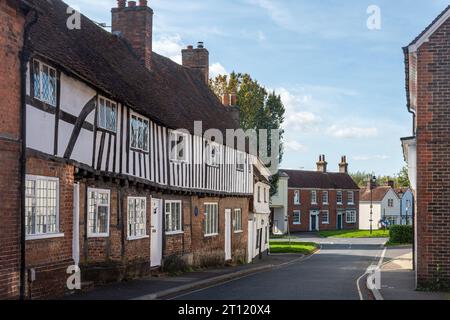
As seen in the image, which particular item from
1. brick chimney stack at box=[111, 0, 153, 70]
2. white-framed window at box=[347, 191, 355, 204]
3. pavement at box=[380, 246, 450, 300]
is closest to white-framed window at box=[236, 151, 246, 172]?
brick chimney stack at box=[111, 0, 153, 70]

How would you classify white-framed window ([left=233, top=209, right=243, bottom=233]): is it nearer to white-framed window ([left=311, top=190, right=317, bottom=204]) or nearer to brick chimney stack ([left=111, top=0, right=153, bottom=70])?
brick chimney stack ([left=111, top=0, right=153, bottom=70])

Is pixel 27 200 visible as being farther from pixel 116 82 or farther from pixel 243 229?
pixel 243 229

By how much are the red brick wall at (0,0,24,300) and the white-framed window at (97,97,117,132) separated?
14.6 feet

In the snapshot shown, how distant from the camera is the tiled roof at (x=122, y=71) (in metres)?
15.9

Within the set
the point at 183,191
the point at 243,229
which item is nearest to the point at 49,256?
the point at 183,191

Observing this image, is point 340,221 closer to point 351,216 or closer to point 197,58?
point 351,216

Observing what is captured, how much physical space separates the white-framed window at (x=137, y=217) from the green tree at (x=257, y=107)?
33062mm

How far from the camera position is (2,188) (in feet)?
41.5

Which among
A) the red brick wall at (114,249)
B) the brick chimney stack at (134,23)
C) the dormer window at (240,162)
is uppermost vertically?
the brick chimney stack at (134,23)

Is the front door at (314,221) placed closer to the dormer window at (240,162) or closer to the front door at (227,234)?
the dormer window at (240,162)

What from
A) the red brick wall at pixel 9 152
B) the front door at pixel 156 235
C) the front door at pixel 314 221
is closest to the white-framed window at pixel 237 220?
the front door at pixel 156 235

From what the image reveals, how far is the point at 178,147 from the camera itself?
82.4 feet

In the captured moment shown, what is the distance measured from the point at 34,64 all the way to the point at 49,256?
4.35 m

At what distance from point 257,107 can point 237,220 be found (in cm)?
2214
